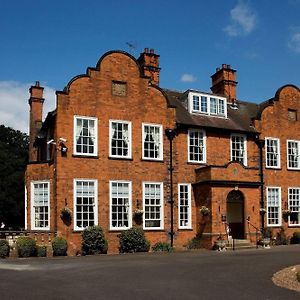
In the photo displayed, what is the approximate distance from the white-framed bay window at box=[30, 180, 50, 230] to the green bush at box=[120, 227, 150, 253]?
4.14 metres

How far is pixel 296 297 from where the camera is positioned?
11406mm

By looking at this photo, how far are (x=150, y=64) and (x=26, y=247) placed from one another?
621 inches

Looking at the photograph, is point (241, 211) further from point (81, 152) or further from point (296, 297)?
point (296, 297)

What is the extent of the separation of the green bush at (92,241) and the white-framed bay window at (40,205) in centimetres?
228

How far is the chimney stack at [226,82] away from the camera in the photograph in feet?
118

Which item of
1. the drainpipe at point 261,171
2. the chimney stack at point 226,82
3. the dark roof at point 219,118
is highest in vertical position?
the chimney stack at point 226,82

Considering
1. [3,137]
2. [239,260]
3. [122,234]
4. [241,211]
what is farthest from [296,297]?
[3,137]

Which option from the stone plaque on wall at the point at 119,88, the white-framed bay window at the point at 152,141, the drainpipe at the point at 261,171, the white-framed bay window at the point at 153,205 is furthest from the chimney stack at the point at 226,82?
the white-framed bay window at the point at 153,205

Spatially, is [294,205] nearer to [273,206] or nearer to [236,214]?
[273,206]

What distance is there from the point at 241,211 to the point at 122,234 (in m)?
8.97

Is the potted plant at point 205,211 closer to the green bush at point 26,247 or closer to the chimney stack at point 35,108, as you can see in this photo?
the green bush at point 26,247

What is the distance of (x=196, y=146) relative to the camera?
2933cm

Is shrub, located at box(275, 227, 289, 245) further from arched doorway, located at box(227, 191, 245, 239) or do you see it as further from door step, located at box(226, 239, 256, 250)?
door step, located at box(226, 239, 256, 250)

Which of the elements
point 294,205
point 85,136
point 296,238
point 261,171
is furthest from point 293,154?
point 85,136
